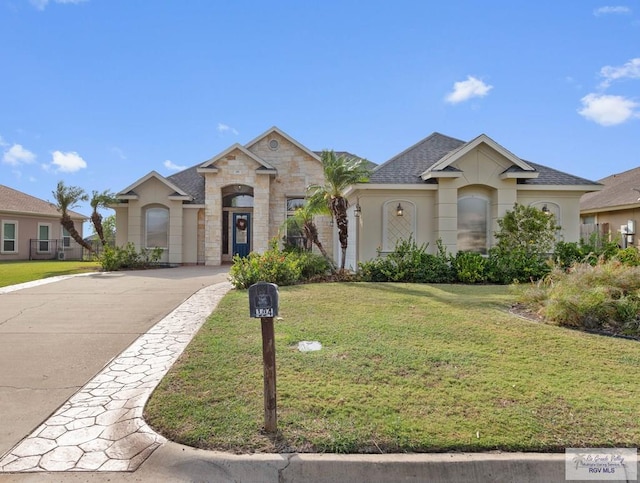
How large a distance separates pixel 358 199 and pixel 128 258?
10803 millimetres

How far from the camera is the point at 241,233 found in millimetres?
19781

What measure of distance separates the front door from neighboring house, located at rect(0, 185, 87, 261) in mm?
14533

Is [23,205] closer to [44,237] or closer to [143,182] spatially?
[44,237]

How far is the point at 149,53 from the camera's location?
13227mm

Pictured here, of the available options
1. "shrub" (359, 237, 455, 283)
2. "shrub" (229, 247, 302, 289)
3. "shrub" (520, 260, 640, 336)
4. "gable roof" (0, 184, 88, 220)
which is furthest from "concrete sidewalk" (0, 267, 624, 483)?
"gable roof" (0, 184, 88, 220)

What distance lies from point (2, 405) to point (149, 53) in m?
13.0

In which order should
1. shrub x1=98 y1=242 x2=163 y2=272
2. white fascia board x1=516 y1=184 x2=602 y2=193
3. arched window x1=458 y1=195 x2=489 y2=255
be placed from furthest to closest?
shrub x1=98 y1=242 x2=163 y2=272, arched window x1=458 y1=195 x2=489 y2=255, white fascia board x1=516 y1=184 x2=602 y2=193

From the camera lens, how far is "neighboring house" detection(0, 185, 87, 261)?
23250 millimetres

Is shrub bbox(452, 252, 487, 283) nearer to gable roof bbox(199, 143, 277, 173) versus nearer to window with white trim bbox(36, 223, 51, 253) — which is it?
gable roof bbox(199, 143, 277, 173)

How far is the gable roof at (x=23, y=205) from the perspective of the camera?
23.2 meters

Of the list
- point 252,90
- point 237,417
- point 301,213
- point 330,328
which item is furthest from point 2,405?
point 252,90

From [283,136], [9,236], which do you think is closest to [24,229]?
[9,236]

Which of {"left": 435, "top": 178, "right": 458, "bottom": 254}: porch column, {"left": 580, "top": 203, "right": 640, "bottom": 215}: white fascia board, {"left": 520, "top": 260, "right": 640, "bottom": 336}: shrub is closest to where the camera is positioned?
{"left": 520, "top": 260, "right": 640, "bottom": 336}: shrub

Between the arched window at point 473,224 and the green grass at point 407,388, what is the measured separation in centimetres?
804
